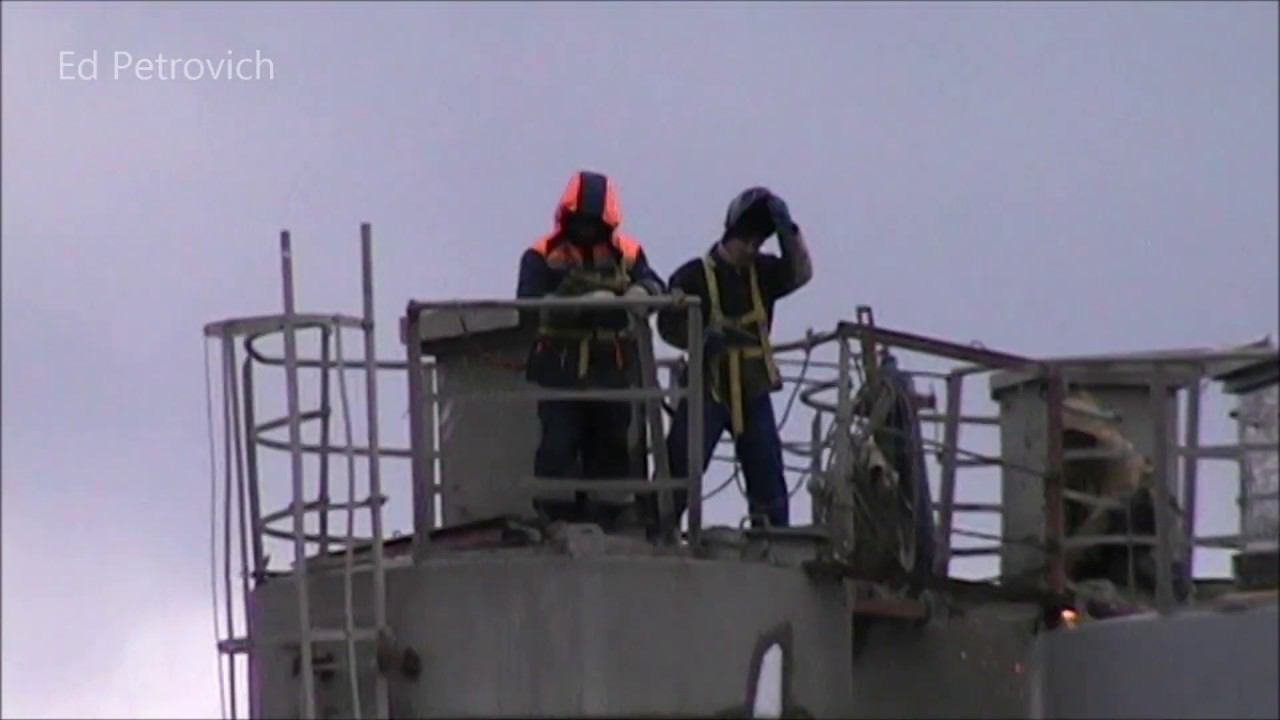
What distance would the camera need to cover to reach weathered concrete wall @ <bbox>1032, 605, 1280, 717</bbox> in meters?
11.9

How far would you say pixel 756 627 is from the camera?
42.7 feet

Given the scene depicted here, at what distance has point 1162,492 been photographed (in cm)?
1295

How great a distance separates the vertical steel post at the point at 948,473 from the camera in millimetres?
14285

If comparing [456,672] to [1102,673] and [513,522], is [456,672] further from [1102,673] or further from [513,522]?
[1102,673]

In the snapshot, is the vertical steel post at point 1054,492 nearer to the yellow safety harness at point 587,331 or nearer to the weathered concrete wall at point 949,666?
the weathered concrete wall at point 949,666

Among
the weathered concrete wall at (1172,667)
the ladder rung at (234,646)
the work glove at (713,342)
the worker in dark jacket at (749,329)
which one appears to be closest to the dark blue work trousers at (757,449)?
the worker in dark jacket at (749,329)

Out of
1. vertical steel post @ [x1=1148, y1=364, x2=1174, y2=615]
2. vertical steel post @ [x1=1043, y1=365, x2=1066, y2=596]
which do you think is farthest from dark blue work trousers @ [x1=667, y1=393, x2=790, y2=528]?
vertical steel post @ [x1=1148, y1=364, x2=1174, y2=615]

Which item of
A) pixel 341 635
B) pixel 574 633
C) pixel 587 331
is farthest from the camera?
pixel 587 331

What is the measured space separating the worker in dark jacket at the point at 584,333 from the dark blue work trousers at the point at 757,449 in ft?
1.00

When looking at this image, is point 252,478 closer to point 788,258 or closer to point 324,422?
point 324,422

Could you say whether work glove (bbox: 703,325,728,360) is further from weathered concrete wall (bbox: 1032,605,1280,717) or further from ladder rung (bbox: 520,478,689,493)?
weathered concrete wall (bbox: 1032,605,1280,717)

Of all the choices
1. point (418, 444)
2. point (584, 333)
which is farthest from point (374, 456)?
point (584, 333)

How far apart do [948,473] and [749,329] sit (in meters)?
1.01

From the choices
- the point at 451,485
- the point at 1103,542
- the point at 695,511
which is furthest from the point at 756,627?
the point at 451,485
